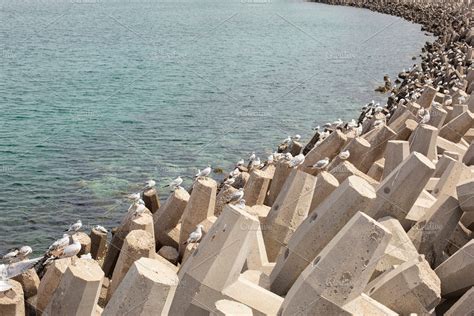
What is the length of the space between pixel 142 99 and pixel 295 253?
19.8 m

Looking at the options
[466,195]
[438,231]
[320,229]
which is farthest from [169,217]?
[466,195]

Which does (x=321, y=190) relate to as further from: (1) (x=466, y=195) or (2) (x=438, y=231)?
(1) (x=466, y=195)

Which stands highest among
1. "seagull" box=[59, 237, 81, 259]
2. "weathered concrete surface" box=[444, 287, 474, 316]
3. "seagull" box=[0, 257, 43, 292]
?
"weathered concrete surface" box=[444, 287, 474, 316]

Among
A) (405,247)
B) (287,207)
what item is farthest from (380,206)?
(287,207)

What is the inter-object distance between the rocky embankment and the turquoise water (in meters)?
4.81

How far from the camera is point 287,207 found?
7613mm

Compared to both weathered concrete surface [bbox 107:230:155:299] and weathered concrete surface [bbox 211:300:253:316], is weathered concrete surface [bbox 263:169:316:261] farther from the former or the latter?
weathered concrete surface [bbox 211:300:253:316]

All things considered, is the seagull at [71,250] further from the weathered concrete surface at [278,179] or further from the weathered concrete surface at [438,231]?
the weathered concrete surface at [278,179]

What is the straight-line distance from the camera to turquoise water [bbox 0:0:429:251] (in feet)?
50.4

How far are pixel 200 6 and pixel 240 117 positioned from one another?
2301 inches

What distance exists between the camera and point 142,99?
25062mm

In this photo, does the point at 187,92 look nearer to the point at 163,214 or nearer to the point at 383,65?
the point at 383,65

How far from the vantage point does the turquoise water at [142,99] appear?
15359 millimetres

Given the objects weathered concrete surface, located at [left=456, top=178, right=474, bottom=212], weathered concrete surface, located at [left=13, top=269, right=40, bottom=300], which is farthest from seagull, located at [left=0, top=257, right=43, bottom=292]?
weathered concrete surface, located at [left=456, top=178, right=474, bottom=212]
